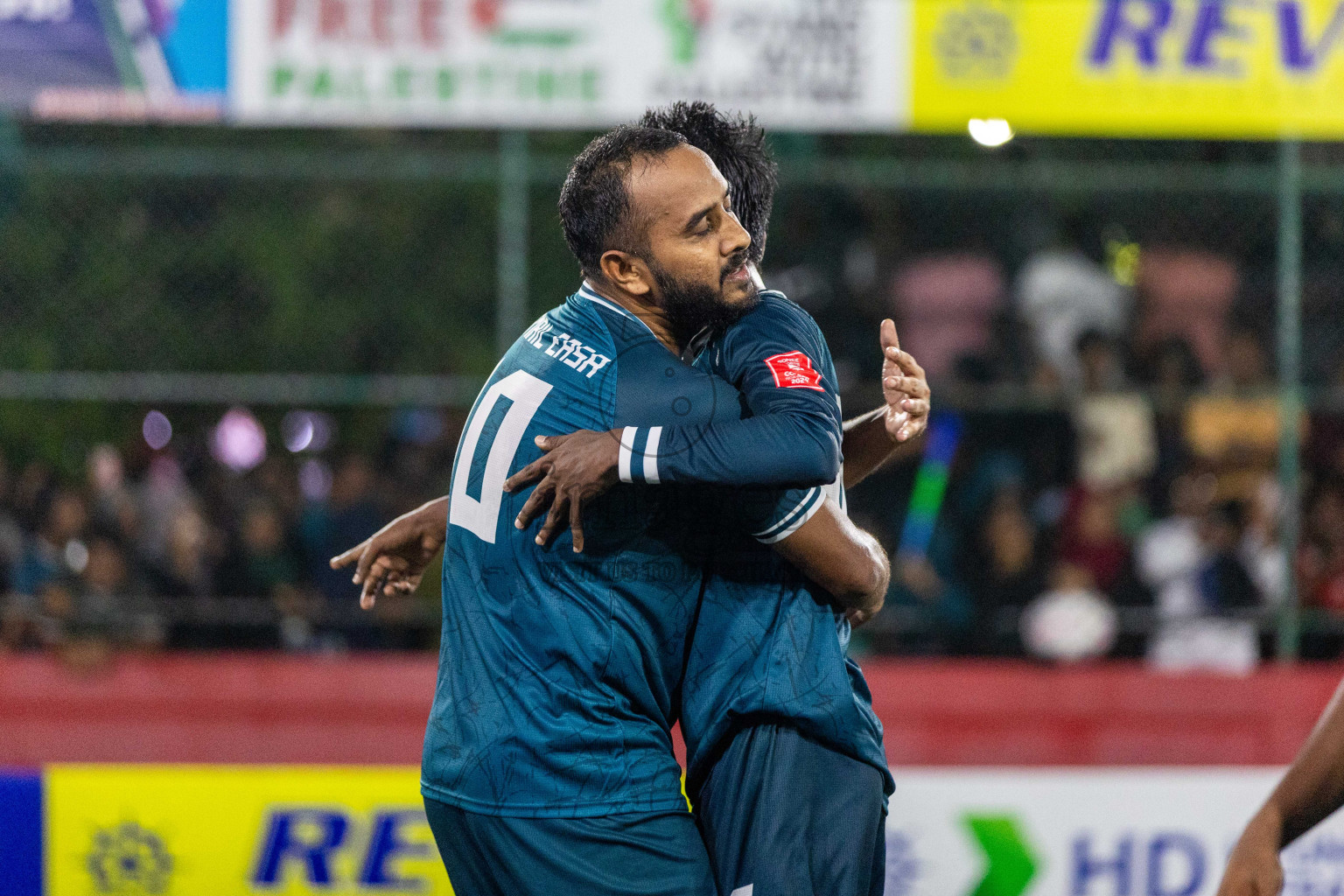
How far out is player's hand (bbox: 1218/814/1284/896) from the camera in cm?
216

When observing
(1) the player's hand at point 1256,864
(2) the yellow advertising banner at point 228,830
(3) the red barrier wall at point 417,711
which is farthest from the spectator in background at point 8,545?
(1) the player's hand at point 1256,864

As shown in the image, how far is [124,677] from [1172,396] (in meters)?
4.91

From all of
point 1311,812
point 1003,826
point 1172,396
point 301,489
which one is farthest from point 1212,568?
point 1311,812

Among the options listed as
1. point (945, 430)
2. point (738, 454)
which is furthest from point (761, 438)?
point (945, 430)

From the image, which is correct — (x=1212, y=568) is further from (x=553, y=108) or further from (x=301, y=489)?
(x=301, y=489)

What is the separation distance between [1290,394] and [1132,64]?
5.30 ft

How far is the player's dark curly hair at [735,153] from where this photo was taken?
2.74m

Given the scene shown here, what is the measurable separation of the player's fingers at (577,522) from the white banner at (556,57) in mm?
4434

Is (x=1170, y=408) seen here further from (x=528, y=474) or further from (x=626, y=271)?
(x=528, y=474)

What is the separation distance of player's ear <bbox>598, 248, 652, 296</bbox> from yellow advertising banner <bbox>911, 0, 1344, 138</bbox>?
4.29 meters

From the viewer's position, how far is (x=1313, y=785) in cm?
216

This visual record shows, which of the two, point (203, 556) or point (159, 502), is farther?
point (159, 502)

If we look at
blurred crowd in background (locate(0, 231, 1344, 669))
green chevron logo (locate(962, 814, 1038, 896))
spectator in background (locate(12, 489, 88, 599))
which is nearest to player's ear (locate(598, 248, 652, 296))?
green chevron logo (locate(962, 814, 1038, 896))

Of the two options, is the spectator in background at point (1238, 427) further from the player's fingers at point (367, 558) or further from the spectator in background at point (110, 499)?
the player's fingers at point (367, 558)
